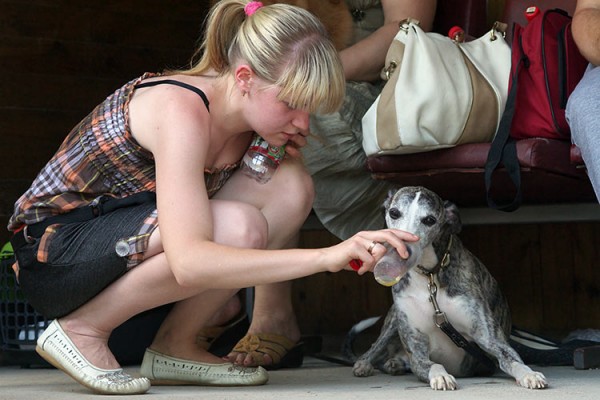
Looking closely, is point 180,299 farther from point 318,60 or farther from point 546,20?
point 546,20

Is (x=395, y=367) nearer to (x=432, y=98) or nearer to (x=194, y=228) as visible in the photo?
(x=432, y=98)

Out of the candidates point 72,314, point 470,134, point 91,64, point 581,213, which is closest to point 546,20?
point 470,134

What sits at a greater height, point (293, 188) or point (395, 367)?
point (293, 188)

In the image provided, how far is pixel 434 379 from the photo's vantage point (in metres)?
2.47

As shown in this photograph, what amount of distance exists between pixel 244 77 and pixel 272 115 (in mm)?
109

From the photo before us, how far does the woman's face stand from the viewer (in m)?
2.24

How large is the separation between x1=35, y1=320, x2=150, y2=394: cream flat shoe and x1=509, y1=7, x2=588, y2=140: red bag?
120cm

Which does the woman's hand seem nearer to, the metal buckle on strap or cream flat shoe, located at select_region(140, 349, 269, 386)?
cream flat shoe, located at select_region(140, 349, 269, 386)

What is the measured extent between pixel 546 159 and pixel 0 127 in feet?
7.78

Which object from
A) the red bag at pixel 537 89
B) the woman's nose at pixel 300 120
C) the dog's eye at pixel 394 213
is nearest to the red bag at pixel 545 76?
the red bag at pixel 537 89

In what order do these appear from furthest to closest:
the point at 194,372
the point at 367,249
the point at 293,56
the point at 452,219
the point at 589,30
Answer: the point at 452,219, the point at 589,30, the point at 194,372, the point at 293,56, the point at 367,249

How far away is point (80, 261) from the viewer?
232 cm

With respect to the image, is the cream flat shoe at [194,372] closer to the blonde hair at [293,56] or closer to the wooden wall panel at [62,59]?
the blonde hair at [293,56]

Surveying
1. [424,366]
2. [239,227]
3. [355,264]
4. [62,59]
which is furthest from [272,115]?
[62,59]
